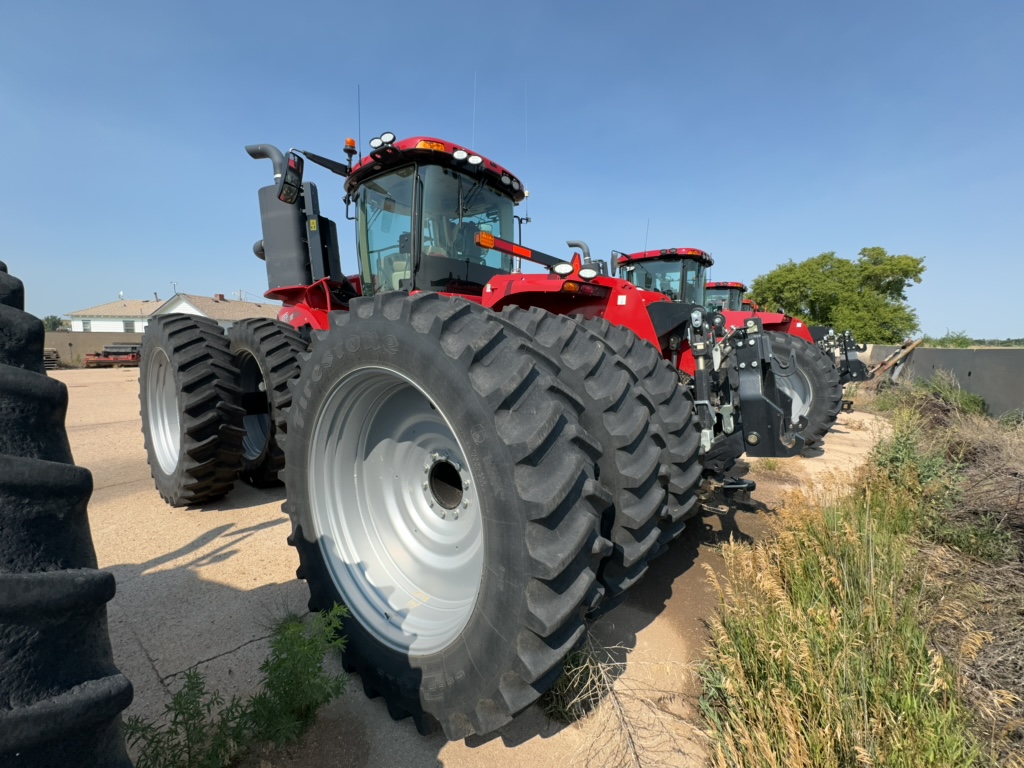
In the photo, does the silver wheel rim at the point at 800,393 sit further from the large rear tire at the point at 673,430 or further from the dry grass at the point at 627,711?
the dry grass at the point at 627,711

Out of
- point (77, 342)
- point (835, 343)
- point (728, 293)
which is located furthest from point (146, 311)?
point (835, 343)

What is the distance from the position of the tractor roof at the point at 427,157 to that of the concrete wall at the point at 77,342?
28420mm

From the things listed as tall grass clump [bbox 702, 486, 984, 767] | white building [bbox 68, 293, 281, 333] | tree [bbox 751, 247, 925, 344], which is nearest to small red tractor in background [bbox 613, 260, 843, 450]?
tall grass clump [bbox 702, 486, 984, 767]

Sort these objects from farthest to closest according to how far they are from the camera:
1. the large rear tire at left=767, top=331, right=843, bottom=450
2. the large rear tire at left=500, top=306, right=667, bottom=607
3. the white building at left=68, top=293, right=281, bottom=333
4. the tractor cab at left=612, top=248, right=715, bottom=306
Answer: the white building at left=68, top=293, right=281, bottom=333 < the tractor cab at left=612, top=248, right=715, bottom=306 < the large rear tire at left=767, top=331, right=843, bottom=450 < the large rear tire at left=500, top=306, right=667, bottom=607

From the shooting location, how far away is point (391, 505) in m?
2.41

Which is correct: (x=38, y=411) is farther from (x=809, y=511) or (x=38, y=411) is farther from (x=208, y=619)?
(x=809, y=511)

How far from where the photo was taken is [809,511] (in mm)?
3141

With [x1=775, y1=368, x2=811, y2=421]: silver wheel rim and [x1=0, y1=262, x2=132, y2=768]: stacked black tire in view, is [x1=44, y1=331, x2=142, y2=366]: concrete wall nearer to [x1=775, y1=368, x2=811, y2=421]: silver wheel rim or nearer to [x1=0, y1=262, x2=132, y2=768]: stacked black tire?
[x1=775, y1=368, x2=811, y2=421]: silver wheel rim

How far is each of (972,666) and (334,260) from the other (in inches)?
193

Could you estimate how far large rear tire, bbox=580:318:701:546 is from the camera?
2.54 m

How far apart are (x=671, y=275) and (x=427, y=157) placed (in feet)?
20.1

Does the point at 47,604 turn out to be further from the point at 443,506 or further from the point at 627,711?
the point at 627,711

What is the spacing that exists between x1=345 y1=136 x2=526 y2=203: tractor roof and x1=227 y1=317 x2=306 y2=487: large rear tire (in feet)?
4.83

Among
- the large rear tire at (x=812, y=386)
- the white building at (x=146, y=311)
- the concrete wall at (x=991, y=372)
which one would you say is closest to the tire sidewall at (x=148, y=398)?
the large rear tire at (x=812, y=386)
